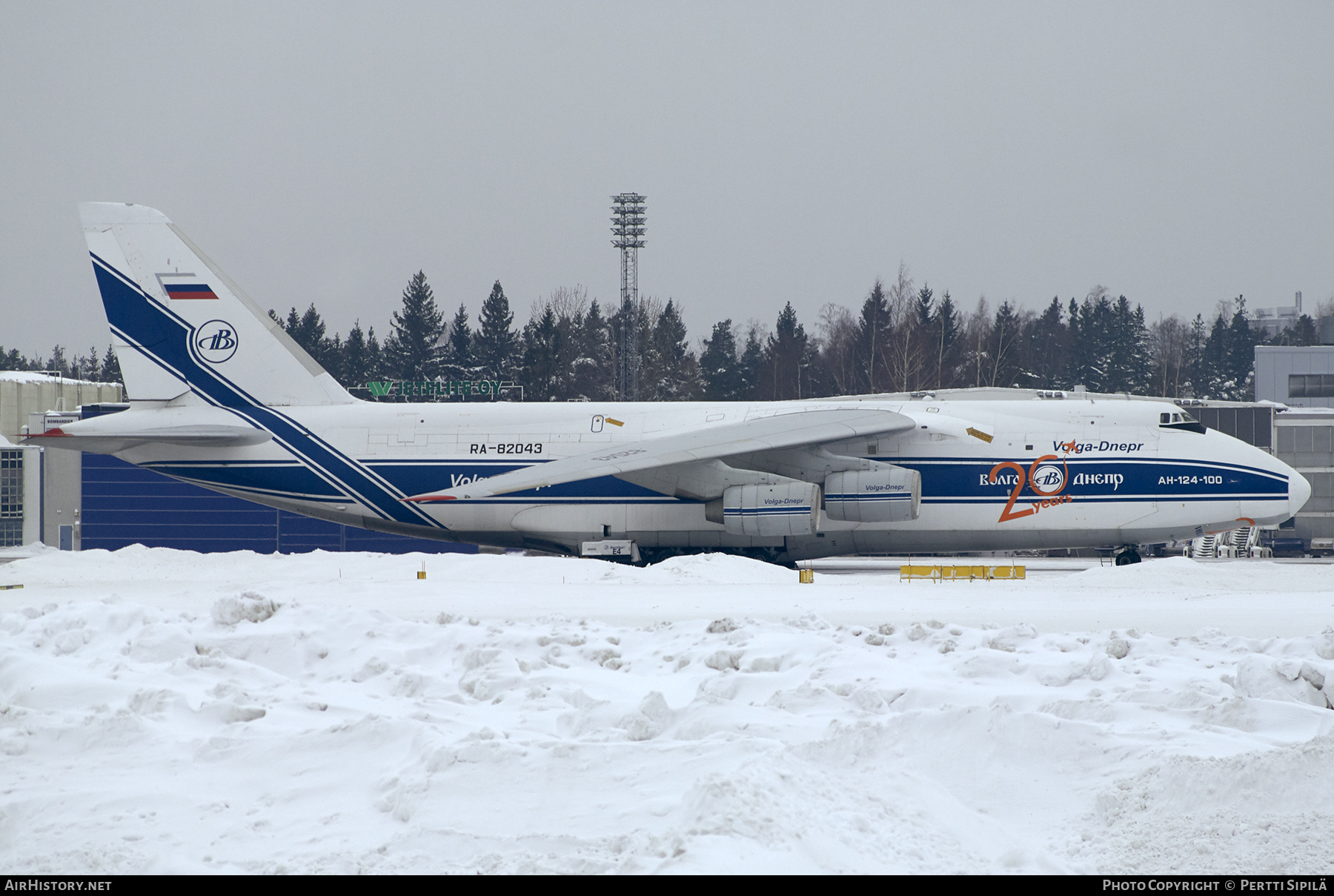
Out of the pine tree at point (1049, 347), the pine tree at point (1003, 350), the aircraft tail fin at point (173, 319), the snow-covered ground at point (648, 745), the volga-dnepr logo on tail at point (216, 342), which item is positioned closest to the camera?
the snow-covered ground at point (648, 745)

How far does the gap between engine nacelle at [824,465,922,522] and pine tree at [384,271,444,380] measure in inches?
2013

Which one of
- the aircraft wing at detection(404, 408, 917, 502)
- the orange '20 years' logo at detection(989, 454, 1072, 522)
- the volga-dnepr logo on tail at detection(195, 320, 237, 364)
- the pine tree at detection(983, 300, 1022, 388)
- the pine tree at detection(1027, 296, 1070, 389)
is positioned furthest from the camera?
the pine tree at detection(1027, 296, 1070, 389)

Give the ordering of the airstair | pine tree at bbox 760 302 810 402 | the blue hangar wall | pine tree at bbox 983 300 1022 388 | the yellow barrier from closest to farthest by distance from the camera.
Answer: the yellow barrier < the airstair < the blue hangar wall < pine tree at bbox 983 300 1022 388 < pine tree at bbox 760 302 810 402

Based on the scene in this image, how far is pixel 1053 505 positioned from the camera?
20266mm

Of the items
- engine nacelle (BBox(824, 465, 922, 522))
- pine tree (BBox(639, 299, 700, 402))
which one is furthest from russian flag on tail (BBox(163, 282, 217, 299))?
pine tree (BBox(639, 299, 700, 402))

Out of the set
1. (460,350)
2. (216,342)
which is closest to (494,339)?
(460,350)

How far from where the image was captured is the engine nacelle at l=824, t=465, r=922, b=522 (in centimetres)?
1953

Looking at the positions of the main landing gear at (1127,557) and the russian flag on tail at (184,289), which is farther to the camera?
the russian flag on tail at (184,289)

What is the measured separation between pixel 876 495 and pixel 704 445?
3009 millimetres

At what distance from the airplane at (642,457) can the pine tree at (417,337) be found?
151ft

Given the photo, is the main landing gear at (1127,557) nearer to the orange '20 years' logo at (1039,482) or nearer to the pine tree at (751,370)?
the orange '20 years' logo at (1039,482)

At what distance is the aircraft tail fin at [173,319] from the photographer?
22.1 m

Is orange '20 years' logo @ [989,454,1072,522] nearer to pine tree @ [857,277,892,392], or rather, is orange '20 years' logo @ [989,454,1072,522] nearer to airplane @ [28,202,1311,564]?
airplane @ [28,202,1311,564]

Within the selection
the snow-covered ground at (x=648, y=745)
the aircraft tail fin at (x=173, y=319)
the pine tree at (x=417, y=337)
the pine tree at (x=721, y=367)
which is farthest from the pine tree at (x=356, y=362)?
the snow-covered ground at (x=648, y=745)
